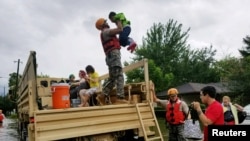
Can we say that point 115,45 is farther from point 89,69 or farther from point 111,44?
point 89,69

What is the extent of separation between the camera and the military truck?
4.54 meters

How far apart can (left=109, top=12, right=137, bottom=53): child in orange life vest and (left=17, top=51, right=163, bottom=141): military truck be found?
0.41m

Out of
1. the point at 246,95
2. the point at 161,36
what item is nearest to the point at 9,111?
the point at 161,36

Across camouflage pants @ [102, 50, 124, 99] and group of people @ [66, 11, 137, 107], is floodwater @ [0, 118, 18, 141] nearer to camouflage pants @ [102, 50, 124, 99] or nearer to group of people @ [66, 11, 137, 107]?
group of people @ [66, 11, 137, 107]

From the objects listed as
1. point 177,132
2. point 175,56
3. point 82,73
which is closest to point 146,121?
point 177,132

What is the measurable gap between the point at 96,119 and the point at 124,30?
1.77 meters

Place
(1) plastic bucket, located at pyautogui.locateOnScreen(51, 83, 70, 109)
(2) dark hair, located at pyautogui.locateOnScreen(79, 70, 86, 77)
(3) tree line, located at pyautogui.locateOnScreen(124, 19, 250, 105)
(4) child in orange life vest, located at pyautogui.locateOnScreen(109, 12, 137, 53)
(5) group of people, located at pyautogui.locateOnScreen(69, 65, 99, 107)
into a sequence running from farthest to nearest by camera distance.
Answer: (3) tree line, located at pyautogui.locateOnScreen(124, 19, 250, 105)
(2) dark hair, located at pyautogui.locateOnScreen(79, 70, 86, 77)
(5) group of people, located at pyautogui.locateOnScreen(69, 65, 99, 107)
(4) child in orange life vest, located at pyautogui.locateOnScreen(109, 12, 137, 53)
(1) plastic bucket, located at pyautogui.locateOnScreen(51, 83, 70, 109)

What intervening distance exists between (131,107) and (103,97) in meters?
1.06

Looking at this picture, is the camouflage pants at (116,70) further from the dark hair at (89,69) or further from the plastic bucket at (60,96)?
the plastic bucket at (60,96)

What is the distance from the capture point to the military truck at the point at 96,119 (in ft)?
14.9

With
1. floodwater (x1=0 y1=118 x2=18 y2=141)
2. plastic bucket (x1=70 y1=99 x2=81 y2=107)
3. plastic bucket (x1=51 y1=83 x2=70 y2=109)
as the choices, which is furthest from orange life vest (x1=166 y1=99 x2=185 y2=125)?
floodwater (x1=0 y1=118 x2=18 y2=141)

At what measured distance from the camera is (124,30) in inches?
237

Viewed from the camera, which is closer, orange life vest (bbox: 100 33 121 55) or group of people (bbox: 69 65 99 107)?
orange life vest (bbox: 100 33 121 55)

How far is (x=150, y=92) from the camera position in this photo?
6.00 m
